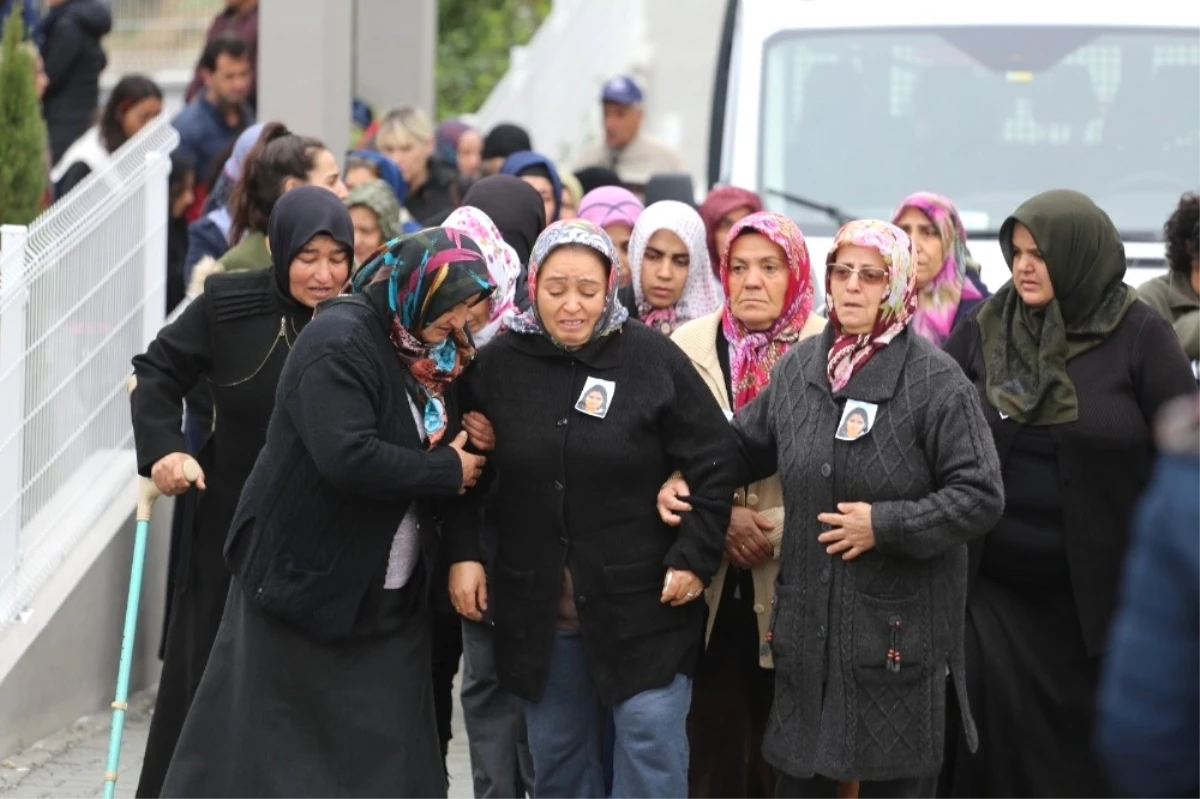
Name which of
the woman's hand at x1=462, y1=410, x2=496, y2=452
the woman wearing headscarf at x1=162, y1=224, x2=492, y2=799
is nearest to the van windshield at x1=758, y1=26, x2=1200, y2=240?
the woman's hand at x1=462, y1=410, x2=496, y2=452

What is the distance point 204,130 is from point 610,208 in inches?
142

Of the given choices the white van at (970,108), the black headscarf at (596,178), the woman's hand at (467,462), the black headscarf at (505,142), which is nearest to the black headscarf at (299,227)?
the woman's hand at (467,462)

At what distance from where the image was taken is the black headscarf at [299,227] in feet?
20.1

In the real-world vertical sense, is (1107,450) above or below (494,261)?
below

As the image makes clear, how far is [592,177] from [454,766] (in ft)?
13.0

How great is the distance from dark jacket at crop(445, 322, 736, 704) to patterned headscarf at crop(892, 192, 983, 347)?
5.99ft

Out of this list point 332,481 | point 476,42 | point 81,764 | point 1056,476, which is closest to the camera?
point 332,481

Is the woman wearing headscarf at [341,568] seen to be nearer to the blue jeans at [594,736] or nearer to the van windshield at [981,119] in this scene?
the blue jeans at [594,736]

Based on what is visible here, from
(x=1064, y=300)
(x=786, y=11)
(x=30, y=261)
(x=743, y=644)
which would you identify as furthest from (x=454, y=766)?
(x=786, y=11)

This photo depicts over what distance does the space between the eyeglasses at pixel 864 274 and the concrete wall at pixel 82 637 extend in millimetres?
3309

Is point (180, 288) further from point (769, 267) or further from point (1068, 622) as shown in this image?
point (1068, 622)

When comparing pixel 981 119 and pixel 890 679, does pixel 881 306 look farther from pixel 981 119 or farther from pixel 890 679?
pixel 981 119

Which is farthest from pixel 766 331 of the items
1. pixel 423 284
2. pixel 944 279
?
pixel 944 279

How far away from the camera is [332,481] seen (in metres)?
5.18
